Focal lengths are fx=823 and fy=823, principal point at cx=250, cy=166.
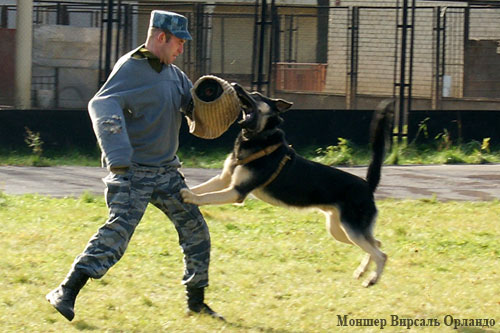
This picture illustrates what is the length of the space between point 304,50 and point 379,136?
31.6 ft

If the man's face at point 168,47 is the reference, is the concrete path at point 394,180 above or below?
below

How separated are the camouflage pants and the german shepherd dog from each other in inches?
14.5

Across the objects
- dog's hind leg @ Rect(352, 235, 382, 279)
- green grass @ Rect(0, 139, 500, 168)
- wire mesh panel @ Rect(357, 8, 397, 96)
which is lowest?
dog's hind leg @ Rect(352, 235, 382, 279)

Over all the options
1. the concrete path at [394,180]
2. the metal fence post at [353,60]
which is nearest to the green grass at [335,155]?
the concrete path at [394,180]

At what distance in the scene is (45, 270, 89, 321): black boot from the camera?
4.57m

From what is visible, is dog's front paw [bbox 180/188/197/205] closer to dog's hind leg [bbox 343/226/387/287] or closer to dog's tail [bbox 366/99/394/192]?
dog's hind leg [bbox 343/226/387/287]

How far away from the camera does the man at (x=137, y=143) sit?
448 cm

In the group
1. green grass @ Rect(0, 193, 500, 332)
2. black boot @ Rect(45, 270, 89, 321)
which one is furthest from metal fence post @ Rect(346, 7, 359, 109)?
black boot @ Rect(45, 270, 89, 321)

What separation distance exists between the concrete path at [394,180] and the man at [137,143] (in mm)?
4397

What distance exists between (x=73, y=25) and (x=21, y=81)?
2.31 meters

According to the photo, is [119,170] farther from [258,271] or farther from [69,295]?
[258,271]

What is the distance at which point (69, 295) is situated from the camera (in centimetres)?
461

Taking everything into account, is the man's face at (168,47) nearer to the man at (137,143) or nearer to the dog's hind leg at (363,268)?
the man at (137,143)

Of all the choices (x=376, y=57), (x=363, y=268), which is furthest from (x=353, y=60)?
(x=363, y=268)
